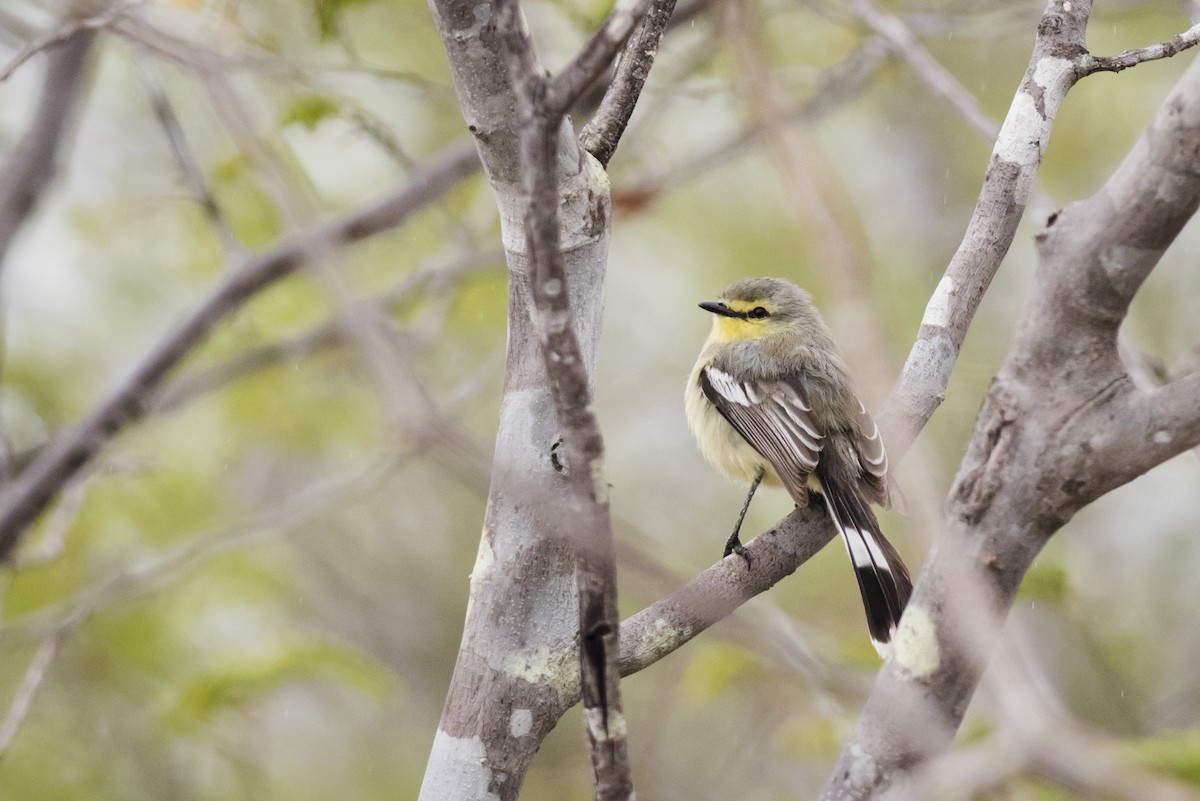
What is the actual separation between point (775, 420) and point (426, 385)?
1496mm

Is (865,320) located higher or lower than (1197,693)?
lower

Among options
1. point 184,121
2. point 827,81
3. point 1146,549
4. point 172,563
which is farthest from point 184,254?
point 1146,549

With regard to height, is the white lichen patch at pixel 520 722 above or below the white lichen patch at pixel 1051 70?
below

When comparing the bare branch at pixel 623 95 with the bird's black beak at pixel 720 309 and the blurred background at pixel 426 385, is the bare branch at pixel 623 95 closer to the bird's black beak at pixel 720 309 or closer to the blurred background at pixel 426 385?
the blurred background at pixel 426 385

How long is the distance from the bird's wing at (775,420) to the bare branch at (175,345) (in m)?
1.56

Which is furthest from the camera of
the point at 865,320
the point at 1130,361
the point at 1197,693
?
the point at 1197,693

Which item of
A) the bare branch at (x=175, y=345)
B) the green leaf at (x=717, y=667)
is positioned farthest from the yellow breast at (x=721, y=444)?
the bare branch at (x=175, y=345)

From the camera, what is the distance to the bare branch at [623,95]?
260 cm

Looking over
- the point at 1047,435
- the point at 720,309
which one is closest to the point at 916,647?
the point at 1047,435

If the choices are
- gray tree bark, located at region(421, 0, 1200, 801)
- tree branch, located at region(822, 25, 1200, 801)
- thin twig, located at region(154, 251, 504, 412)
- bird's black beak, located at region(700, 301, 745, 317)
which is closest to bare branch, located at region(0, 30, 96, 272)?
thin twig, located at region(154, 251, 504, 412)

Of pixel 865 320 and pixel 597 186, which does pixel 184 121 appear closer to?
pixel 597 186

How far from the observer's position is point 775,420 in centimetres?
435

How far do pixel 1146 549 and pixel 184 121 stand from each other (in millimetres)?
7385

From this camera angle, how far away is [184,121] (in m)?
7.56
